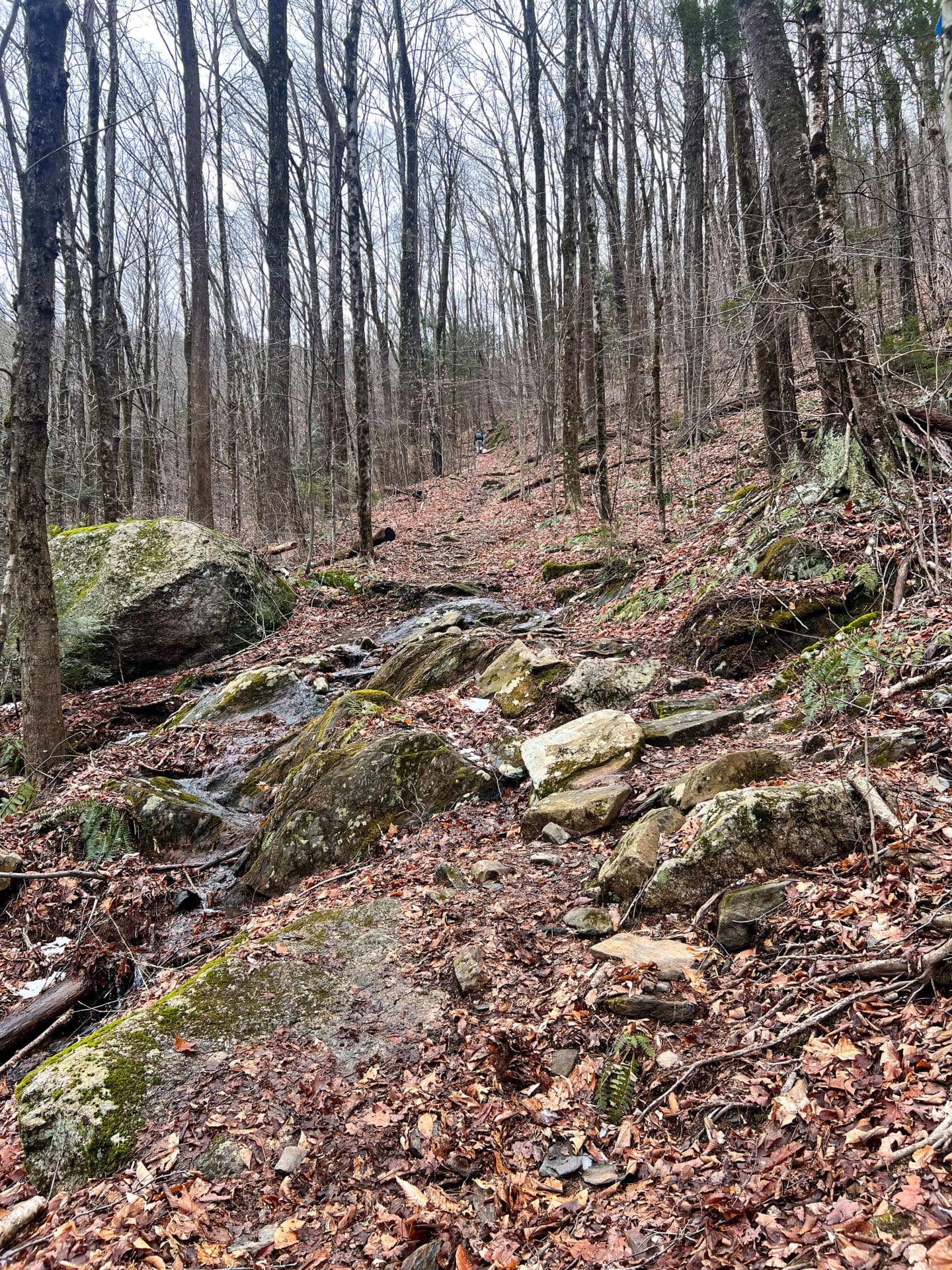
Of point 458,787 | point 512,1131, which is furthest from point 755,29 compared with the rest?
point 512,1131

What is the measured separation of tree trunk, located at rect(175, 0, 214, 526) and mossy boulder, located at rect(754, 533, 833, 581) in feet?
32.3

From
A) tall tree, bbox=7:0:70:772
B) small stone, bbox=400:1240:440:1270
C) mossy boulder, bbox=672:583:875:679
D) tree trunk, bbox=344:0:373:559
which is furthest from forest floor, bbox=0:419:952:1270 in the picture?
tree trunk, bbox=344:0:373:559

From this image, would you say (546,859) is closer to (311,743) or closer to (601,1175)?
(601,1175)

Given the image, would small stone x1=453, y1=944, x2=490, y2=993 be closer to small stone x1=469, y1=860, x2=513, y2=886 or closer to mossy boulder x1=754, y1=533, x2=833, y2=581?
small stone x1=469, y1=860, x2=513, y2=886

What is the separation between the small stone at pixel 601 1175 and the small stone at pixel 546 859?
1.90m

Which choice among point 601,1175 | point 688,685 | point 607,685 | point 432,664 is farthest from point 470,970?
point 432,664

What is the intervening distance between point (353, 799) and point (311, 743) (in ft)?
4.44

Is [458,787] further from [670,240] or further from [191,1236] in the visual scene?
[670,240]

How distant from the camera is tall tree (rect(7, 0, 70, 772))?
6.19 m

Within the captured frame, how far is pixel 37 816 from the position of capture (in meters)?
5.96

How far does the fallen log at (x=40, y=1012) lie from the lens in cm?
410

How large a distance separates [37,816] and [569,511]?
11854 millimetres

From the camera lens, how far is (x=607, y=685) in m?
6.61

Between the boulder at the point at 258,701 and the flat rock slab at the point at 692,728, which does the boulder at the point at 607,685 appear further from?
the boulder at the point at 258,701
